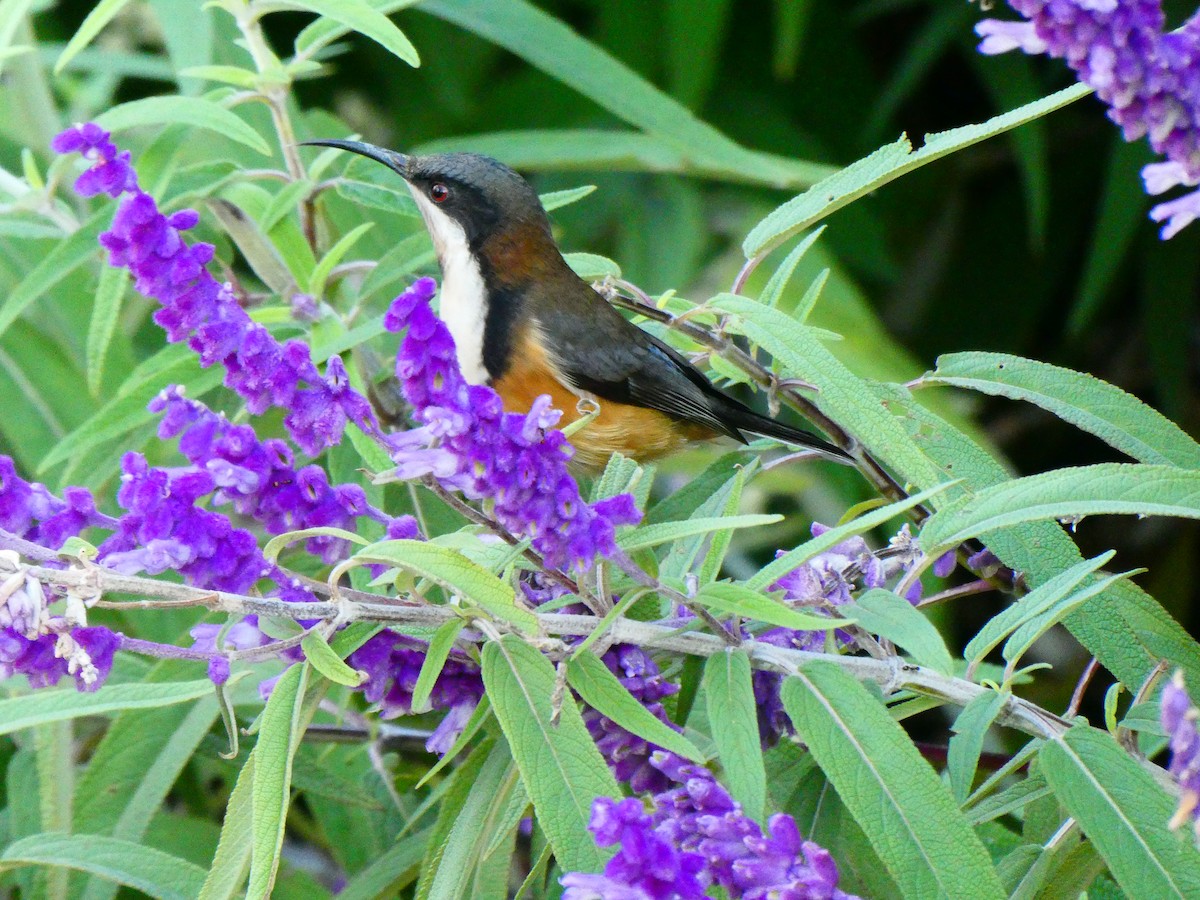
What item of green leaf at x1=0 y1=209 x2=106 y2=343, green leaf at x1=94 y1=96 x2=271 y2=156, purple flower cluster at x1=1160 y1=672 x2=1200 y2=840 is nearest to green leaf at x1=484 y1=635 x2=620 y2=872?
purple flower cluster at x1=1160 y1=672 x2=1200 y2=840

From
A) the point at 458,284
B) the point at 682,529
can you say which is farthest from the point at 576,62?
the point at 682,529

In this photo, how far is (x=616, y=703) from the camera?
51.5 inches

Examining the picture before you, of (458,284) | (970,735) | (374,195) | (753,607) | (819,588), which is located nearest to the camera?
(753,607)

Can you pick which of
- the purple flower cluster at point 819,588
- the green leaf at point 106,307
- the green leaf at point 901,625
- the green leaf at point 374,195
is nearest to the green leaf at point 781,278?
the purple flower cluster at point 819,588

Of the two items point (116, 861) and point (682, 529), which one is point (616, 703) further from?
point (116, 861)

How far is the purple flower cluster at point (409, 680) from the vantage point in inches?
58.5

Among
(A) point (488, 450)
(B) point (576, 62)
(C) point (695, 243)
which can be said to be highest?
(B) point (576, 62)

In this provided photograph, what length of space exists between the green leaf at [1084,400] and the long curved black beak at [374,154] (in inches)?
42.2

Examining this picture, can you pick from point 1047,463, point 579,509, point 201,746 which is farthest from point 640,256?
point 579,509

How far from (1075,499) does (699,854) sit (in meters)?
0.49

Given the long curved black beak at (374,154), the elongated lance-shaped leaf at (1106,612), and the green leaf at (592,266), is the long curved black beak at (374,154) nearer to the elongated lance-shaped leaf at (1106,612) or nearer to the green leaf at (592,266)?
the green leaf at (592,266)

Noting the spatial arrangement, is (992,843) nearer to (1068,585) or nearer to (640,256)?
(1068,585)

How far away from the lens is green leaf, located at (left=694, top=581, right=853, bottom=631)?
1.24m

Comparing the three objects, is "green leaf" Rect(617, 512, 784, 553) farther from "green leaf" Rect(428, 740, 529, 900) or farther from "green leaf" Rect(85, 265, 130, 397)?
"green leaf" Rect(85, 265, 130, 397)
